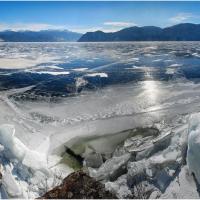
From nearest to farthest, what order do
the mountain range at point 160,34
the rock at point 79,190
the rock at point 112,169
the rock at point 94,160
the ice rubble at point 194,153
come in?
the rock at point 79,190
the ice rubble at point 194,153
the rock at point 112,169
the rock at point 94,160
the mountain range at point 160,34

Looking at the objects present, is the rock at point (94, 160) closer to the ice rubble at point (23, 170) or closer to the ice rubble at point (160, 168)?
the ice rubble at point (160, 168)

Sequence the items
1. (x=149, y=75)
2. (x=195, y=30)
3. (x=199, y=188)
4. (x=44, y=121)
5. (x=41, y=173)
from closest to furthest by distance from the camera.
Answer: (x=199, y=188), (x=41, y=173), (x=44, y=121), (x=149, y=75), (x=195, y=30)

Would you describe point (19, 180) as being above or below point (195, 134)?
below

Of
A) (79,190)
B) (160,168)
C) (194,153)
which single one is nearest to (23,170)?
(79,190)

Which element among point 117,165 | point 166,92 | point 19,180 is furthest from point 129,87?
point 19,180

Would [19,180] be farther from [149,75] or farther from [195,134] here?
[149,75]

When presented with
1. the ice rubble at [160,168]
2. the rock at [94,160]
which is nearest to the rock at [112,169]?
the ice rubble at [160,168]

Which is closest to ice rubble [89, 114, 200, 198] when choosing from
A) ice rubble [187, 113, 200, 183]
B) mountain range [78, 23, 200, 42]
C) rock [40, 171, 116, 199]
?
ice rubble [187, 113, 200, 183]
